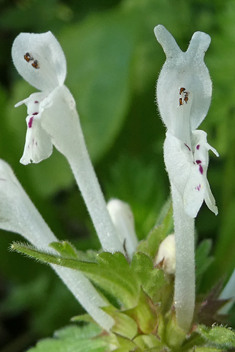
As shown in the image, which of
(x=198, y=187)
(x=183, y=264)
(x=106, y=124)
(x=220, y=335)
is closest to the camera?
(x=198, y=187)

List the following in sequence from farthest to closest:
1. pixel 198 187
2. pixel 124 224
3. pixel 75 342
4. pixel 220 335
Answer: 1. pixel 124 224
2. pixel 75 342
3. pixel 220 335
4. pixel 198 187

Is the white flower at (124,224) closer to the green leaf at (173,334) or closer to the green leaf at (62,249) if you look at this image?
the green leaf at (173,334)

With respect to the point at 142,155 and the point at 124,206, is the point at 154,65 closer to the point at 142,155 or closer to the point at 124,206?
the point at 142,155

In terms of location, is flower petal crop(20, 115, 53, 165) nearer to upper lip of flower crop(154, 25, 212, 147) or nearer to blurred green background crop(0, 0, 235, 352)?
upper lip of flower crop(154, 25, 212, 147)

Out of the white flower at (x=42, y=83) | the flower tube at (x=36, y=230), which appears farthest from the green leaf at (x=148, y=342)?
the white flower at (x=42, y=83)

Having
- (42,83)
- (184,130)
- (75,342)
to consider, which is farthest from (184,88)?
(75,342)

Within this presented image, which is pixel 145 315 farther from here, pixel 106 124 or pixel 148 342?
pixel 106 124

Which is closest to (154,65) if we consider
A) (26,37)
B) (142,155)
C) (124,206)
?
(142,155)
